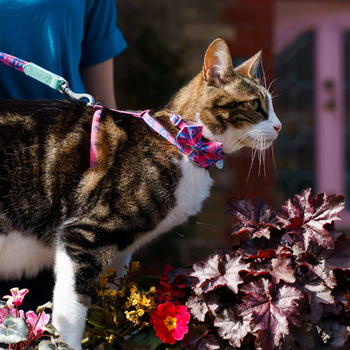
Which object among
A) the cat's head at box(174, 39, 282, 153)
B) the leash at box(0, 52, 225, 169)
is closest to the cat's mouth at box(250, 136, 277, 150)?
the cat's head at box(174, 39, 282, 153)

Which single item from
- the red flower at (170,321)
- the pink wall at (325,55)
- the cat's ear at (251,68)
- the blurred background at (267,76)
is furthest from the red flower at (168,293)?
the pink wall at (325,55)

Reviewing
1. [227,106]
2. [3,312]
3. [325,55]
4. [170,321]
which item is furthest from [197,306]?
[325,55]

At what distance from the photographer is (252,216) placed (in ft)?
3.47

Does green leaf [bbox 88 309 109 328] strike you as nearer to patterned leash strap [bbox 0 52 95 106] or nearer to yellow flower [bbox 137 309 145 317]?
yellow flower [bbox 137 309 145 317]

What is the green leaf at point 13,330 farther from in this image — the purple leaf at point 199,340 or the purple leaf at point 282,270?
the purple leaf at point 282,270

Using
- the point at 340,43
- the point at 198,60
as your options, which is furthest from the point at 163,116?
the point at 340,43

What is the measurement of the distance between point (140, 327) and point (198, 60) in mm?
2890

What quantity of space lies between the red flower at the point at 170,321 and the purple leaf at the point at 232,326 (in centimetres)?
8

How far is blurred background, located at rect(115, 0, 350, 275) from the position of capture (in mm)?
3090

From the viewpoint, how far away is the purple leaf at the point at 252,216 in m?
1.02

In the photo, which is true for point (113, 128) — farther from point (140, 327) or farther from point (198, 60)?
point (198, 60)

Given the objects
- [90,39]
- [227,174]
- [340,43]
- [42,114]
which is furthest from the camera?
[340,43]

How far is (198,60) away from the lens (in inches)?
139

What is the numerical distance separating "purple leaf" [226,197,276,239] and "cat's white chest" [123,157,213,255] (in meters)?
0.11
